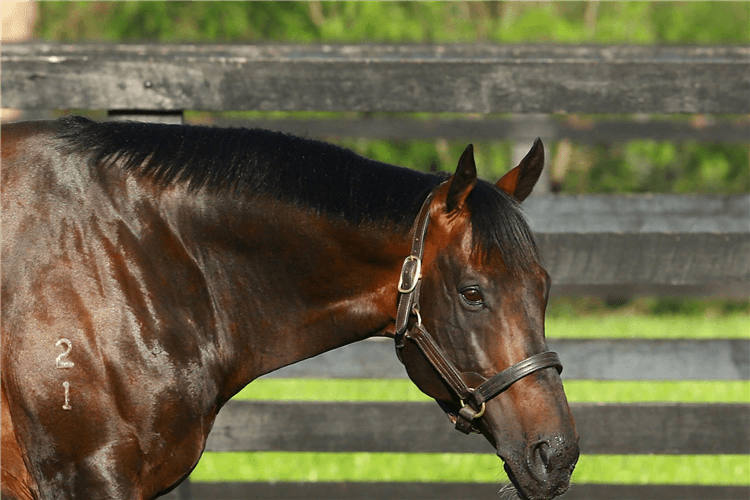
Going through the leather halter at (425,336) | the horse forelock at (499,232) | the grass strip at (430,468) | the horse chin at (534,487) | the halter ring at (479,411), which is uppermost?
the horse forelock at (499,232)

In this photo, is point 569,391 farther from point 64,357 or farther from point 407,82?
point 64,357

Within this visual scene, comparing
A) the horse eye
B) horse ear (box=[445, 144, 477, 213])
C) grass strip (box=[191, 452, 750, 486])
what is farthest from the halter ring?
grass strip (box=[191, 452, 750, 486])

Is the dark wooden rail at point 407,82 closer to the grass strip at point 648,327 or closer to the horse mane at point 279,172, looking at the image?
the horse mane at point 279,172

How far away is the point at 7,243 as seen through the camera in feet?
6.82

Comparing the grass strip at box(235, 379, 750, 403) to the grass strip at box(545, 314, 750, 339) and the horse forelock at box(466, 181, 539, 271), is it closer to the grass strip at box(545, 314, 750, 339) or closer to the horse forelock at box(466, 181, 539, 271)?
the grass strip at box(545, 314, 750, 339)

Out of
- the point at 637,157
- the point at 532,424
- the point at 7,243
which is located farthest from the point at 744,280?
the point at 637,157

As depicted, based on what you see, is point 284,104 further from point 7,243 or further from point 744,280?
point 744,280

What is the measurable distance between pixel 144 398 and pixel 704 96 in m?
2.24

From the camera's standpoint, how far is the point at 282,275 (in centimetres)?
226

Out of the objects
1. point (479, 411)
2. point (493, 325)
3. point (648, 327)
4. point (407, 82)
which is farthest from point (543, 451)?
point (648, 327)

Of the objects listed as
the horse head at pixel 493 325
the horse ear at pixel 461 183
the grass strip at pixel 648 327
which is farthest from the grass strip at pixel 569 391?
the horse ear at pixel 461 183

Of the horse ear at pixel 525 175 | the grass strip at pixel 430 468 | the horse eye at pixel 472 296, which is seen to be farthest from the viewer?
the grass strip at pixel 430 468

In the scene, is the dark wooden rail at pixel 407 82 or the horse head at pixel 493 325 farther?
the dark wooden rail at pixel 407 82

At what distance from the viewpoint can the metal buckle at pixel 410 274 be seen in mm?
2146
